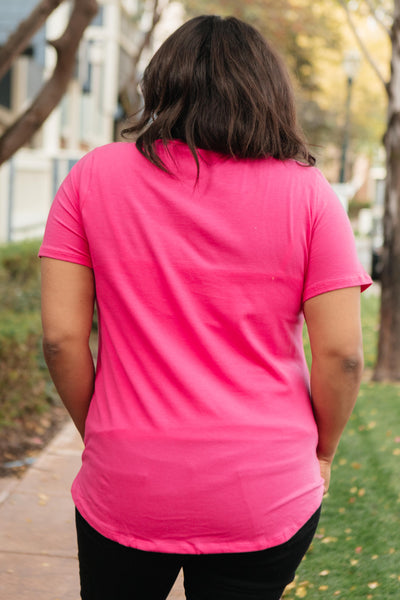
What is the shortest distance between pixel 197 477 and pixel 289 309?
36 cm

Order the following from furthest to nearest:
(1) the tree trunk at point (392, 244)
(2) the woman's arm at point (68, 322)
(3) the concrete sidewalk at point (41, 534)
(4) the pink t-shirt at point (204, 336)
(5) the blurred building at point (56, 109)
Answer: (5) the blurred building at point (56, 109) → (1) the tree trunk at point (392, 244) → (3) the concrete sidewalk at point (41, 534) → (2) the woman's arm at point (68, 322) → (4) the pink t-shirt at point (204, 336)

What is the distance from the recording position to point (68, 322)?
1.69 meters

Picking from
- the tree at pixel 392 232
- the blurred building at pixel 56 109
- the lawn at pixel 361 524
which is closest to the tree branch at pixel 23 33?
the lawn at pixel 361 524


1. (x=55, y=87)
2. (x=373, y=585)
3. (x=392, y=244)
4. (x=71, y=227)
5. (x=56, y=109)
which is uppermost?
(x=71, y=227)

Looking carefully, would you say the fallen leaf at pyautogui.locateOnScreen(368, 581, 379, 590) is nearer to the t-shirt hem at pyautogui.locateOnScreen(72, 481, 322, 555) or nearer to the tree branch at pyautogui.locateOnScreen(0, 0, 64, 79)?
the t-shirt hem at pyautogui.locateOnScreen(72, 481, 322, 555)

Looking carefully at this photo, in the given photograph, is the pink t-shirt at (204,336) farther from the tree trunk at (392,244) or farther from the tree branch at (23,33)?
the tree trunk at (392,244)

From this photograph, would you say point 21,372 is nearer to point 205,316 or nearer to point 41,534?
point 41,534

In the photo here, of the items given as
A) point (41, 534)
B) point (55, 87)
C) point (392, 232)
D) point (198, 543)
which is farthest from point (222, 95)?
point (392, 232)

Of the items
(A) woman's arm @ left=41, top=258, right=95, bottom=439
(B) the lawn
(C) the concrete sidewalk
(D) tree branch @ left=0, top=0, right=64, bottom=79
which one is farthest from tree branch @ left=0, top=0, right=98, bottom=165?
(A) woman's arm @ left=41, top=258, right=95, bottom=439

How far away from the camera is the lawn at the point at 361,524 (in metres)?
3.74

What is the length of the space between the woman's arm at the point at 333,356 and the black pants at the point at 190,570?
19 centimetres

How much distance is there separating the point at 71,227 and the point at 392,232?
6679 millimetres

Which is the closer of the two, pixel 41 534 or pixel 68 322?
pixel 68 322

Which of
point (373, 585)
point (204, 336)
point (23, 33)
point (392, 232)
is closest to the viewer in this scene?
point (204, 336)
